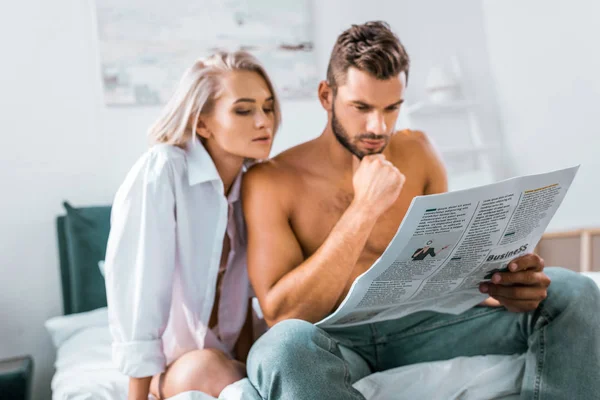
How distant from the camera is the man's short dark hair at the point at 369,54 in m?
1.17

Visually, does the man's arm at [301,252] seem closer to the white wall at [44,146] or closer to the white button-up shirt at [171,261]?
the white button-up shirt at [171,261]

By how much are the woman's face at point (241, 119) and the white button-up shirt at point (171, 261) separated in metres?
0.05

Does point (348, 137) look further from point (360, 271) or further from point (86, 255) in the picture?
point (86, 255)

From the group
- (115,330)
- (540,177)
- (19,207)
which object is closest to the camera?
(540,177)

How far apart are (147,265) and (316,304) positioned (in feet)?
0.99

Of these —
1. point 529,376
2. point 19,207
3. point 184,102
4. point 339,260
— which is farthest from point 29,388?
point 529,376

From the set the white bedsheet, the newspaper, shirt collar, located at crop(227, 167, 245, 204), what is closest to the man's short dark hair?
shirt collar, located at crop(227, 167, 245, 204)

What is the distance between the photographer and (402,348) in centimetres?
113

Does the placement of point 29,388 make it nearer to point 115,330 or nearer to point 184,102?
point 115,330

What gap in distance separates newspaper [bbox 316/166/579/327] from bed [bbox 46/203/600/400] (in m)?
0.12

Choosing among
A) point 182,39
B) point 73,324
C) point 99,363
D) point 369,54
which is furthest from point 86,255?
point 369,54

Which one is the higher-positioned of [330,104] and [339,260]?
[330,104]

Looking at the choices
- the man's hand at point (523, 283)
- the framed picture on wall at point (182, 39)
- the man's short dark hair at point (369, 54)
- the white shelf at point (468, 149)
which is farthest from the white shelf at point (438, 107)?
the man's hand at point (523, 283)

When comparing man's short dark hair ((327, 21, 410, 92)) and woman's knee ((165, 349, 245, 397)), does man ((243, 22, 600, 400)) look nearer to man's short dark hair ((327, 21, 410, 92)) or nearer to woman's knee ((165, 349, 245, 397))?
man's short dark hair ((327, 21, 410, 92))
